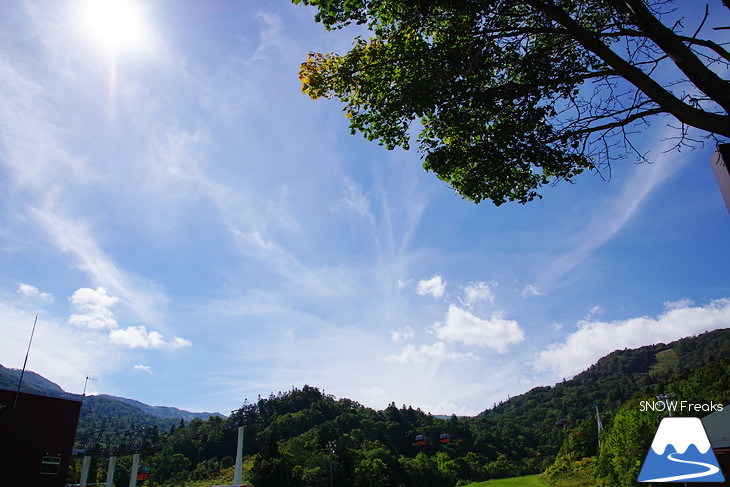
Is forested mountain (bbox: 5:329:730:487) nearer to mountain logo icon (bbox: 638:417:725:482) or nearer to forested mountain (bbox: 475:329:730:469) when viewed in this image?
forested mountain (bbox: 475:329:730:469)

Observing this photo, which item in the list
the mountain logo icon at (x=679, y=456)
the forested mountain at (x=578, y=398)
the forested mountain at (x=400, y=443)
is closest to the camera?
the mountain logo icon at (x=679, y=456)

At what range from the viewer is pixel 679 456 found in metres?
9.45

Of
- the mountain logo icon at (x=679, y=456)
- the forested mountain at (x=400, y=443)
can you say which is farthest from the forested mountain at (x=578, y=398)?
the mountain logo icon at (x=679, y=456)

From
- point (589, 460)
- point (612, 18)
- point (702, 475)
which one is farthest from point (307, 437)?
point (612, 18)

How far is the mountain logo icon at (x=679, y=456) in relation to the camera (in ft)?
28.6

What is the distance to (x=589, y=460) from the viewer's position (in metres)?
57.8

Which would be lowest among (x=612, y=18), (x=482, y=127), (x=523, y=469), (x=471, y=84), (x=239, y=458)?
(x=523, y=469)

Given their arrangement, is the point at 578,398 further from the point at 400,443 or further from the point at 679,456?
A: the point at 679,456

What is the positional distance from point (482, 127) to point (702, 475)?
8588mm

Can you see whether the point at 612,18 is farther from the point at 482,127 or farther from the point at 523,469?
the point at 523,469

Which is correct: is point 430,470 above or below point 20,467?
below

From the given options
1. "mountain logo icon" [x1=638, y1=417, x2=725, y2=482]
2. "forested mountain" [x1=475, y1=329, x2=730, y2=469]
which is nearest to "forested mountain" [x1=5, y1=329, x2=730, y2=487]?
"forested mountain" [x1=475, y1=329, x2=730, y2=469]

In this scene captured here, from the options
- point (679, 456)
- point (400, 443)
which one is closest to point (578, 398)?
point (400, 443)

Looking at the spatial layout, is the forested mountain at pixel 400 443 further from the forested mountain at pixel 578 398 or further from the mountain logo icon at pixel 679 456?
the mountain logo icon at pixel 679 456
